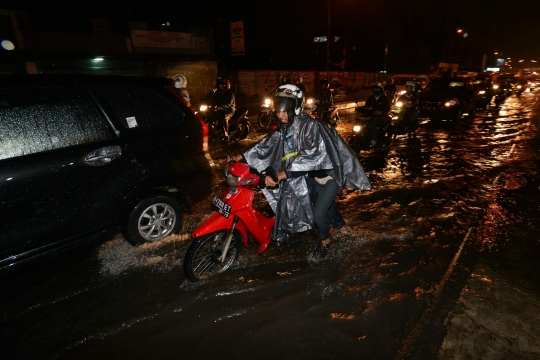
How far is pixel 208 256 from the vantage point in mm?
3402

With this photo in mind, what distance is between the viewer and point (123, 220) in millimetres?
3639

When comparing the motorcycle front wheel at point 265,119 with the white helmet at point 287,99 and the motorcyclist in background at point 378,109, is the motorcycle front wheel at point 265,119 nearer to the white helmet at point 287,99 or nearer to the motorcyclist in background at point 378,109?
the motorcyclist in background at point 378,109

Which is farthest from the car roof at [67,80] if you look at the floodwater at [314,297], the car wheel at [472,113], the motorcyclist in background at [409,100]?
the car wheel at [472,113]

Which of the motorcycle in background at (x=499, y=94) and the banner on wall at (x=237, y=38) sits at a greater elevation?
the banner on wall at (x=237, y=38)

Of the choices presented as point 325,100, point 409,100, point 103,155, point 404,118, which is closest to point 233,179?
point 103,155

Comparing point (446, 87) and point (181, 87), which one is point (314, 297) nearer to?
point (181, 87)

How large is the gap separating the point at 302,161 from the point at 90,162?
2161 millimetres

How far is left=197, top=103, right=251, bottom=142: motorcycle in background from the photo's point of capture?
386 inches

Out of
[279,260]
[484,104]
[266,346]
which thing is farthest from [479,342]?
[484,104]

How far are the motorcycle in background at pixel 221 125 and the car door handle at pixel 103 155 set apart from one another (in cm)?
655

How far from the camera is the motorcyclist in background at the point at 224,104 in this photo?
380 inches

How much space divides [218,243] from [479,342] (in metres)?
2.50

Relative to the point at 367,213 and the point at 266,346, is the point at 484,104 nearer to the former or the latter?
the point at 367,213

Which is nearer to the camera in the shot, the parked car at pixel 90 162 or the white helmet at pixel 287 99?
the parked car at pixel 90 162
